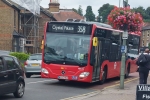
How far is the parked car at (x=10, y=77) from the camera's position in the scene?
14230 millimetres

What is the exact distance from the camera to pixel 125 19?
27.1m

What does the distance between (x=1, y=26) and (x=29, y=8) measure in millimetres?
6359

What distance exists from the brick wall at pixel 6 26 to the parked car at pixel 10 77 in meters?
30.3

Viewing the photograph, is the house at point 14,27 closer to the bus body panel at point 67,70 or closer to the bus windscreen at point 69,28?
the bus windscreen at point 69,28

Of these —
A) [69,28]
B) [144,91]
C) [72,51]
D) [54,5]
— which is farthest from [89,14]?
[144,91]

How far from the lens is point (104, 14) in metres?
123

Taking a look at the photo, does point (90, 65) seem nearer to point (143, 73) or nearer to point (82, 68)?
point (82, 68)

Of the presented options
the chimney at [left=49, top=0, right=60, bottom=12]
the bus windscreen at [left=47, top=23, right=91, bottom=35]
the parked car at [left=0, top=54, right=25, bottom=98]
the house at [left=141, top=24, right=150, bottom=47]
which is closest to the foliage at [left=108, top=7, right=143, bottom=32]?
the bus windscreen at [left=47, top=23, right=91, bottom=35]

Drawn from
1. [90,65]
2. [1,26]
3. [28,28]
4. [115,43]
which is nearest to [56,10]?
[28,28]

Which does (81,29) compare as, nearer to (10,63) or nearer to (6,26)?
(10,63)

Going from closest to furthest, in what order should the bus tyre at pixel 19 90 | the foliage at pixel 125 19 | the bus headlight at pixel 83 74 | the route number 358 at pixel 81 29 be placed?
the bus tyre at pixel 19 90 < the bus headlight at pixel 83 74 < the route number 358 at pixel 81 29 < the foliage at pixel 125 19

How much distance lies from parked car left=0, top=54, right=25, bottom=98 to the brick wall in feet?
99.5

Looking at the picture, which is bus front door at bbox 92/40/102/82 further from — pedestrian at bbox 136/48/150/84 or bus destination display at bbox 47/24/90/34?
pedestrian at bbox 136/48/150/84

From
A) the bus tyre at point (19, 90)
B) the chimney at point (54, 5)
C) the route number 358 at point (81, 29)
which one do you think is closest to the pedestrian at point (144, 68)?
the route number 358 at point (81, 29)
